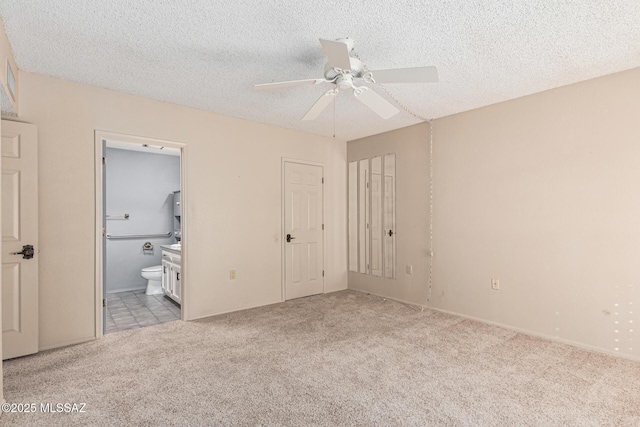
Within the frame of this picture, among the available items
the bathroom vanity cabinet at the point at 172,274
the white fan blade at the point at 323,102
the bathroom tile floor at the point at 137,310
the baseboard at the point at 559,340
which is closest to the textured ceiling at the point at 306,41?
the white fan blade at the point at 323,102

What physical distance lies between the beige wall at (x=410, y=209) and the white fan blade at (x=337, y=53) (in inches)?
96.6

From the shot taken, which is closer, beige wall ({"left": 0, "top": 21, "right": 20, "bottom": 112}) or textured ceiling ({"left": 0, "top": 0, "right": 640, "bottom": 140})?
textured ceiling ({"left": 0, "top": 0, "right": 640, "bottom": 140})

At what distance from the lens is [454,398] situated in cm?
216

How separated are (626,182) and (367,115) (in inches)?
98.2

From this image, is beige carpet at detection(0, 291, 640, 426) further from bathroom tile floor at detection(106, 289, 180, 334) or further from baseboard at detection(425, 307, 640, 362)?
bathroom tile floor at detection(106, 289, 180, 334)

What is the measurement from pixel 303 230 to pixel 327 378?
103 inches

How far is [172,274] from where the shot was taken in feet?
14.9

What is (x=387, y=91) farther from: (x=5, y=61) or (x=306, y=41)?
(x=5, y=61)

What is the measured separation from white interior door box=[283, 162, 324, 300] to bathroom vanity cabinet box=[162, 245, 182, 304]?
54.7 inches

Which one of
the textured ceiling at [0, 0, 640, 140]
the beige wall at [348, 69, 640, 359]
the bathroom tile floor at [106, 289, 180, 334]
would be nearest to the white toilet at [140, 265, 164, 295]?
the bathroom tile floor at [106, 289, 180, 334]

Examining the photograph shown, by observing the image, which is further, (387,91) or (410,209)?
(410,209)

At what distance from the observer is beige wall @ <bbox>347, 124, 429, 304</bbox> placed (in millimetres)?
4277

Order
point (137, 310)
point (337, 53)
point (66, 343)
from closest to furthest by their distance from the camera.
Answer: point (337, 53) < point (66, 343) < point (137, 310)

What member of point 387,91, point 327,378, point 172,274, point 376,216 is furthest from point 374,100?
point 172,274
